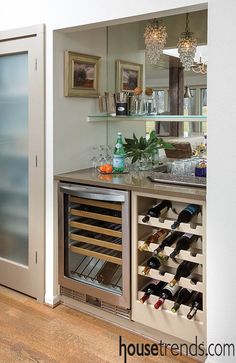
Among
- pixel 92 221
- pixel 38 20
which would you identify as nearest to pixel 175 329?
pixel 92 221

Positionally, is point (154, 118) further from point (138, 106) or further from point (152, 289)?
point (152, 289)

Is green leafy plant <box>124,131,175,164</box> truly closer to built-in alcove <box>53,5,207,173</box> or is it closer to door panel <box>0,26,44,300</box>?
built-in alcove <box>53,5,207,173</box>

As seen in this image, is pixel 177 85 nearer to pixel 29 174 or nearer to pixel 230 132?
pixel 230 132

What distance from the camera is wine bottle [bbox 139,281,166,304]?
243cm

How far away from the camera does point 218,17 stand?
1.97 m

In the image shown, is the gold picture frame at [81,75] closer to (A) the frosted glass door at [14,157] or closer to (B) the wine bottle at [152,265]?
(A) the frosted glass door at [14,157]

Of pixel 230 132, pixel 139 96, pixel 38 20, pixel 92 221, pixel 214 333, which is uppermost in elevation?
pixel 38 20

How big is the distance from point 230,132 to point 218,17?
581 mm

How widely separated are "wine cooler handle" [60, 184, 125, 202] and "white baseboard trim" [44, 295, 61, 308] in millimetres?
803

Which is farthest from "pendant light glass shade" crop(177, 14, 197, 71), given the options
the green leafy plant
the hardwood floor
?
the hardwood floor

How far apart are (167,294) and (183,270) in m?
0.19

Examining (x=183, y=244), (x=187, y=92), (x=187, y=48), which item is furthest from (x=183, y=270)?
(x=187, y=48)

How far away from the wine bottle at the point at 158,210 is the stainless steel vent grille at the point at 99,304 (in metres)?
0.65

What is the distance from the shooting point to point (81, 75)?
9.62 feet
